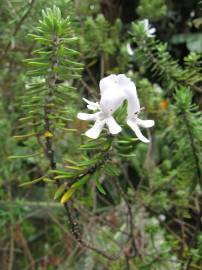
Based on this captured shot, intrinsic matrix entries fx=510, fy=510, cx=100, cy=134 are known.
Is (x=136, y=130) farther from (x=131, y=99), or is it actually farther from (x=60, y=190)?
(x=60, y=190)

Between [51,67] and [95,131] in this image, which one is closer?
[95,131]

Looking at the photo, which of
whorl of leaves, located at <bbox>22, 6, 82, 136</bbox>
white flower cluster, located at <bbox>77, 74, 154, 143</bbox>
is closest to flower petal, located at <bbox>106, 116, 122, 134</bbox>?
white flower cluster, located at <bbox>77, 74, 154, 143</bbox>

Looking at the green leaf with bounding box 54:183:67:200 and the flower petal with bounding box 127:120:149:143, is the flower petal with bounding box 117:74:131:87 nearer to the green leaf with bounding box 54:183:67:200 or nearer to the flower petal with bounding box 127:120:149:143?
the flower petal with bounding box 127:120:149:143

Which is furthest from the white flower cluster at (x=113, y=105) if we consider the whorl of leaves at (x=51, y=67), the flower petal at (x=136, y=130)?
the whorl of leaves at (x=51, y=67)

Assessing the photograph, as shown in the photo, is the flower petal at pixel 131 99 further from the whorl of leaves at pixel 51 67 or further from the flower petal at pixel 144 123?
the whorl of leaves at pixel 51 67

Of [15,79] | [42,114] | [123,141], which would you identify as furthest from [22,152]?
[123,141]

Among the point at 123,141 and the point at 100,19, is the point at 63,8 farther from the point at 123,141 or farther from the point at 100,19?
the point at 123,141

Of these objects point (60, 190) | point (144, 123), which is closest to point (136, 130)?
point (144, 123)
